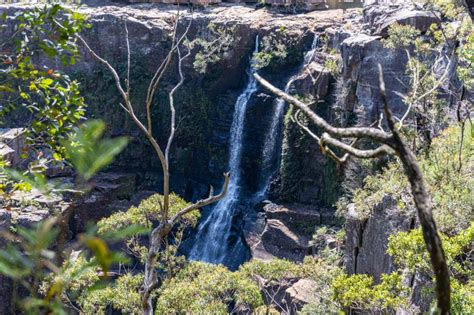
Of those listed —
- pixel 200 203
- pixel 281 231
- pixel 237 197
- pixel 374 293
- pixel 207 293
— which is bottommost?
pixel 281 231

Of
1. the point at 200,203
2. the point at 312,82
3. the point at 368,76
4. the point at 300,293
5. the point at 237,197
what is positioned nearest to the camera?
the point at 200,203

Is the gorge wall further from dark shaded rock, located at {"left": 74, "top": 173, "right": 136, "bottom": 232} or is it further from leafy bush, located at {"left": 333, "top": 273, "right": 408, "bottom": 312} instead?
leafy bush, located at {"left": 333, "top": 273, "right": 408, "bottom": 312}

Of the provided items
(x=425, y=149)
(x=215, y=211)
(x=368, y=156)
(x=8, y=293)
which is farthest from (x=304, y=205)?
(x=368, y=156)

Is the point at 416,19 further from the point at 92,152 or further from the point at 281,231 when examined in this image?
the point at 92,152

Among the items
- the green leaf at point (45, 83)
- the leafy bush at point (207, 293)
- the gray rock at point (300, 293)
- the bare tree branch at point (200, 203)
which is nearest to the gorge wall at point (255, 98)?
the gray rock at point (300, 293)

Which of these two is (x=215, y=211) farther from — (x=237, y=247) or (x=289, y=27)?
(x=289, y=27)

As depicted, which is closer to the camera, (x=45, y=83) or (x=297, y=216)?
(x=45, y=83)

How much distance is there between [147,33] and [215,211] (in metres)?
8.20

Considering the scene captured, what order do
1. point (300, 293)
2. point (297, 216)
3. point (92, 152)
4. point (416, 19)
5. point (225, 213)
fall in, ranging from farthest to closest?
point (225, 213), point (297, 216), point (416, 19), point (300, 293), point (92, 152)

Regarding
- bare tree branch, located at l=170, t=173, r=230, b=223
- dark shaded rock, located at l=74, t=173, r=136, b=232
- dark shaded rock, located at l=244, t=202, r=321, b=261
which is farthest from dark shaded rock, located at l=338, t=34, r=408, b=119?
bare tree branch, located at l=170, t=173, r=230, b=223

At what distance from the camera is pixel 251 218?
19172mm

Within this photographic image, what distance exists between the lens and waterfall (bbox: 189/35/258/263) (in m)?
19.5

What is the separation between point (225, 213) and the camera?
20281 millimetres

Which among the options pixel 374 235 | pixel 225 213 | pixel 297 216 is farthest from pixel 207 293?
pixel 225 213
